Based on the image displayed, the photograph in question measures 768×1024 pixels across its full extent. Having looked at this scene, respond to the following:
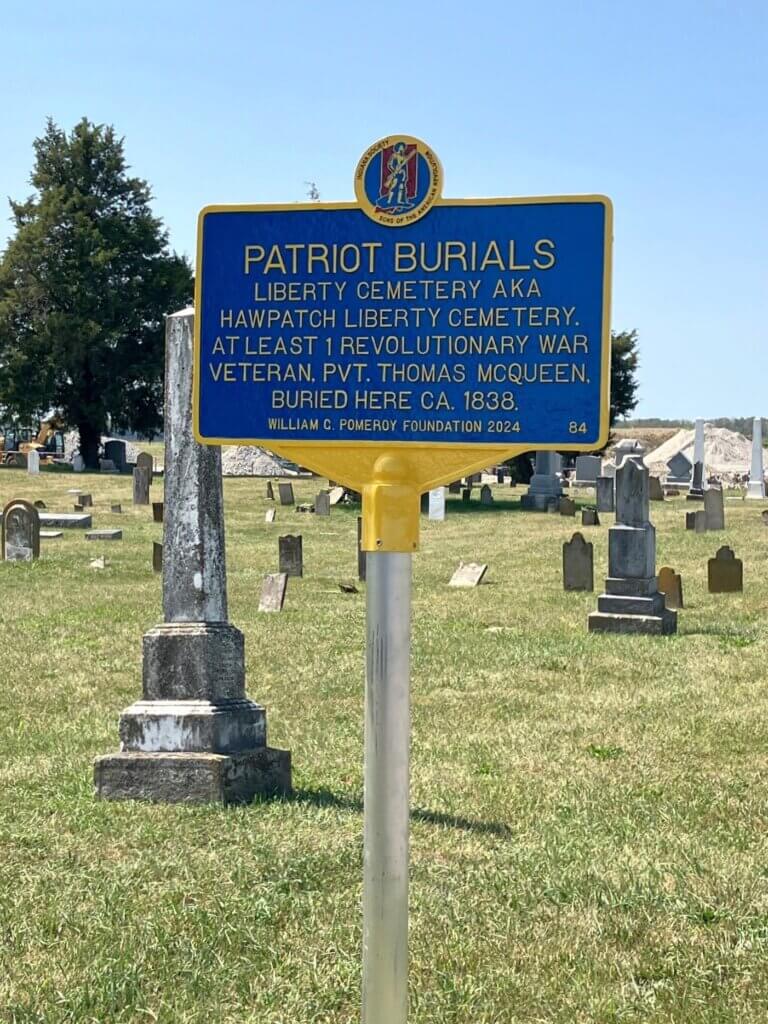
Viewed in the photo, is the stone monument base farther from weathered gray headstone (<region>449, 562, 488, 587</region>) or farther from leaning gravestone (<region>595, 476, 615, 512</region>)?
leaning gravestone (<region>595, 476, 615, 512</region>)

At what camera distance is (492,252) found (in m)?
4.14

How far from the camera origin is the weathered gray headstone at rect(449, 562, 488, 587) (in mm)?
19328

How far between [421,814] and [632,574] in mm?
8414

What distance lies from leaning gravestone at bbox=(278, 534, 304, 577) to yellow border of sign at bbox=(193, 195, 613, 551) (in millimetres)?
16084

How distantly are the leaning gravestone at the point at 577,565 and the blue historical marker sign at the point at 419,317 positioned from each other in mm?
14141

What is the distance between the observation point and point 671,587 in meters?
16.6

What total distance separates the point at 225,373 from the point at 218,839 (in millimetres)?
3022

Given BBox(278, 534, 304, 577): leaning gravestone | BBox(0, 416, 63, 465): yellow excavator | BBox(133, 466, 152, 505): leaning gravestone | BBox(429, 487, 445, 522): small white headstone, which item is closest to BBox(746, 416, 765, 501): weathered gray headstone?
BBox(429, 487, 445, 522): small white headstone

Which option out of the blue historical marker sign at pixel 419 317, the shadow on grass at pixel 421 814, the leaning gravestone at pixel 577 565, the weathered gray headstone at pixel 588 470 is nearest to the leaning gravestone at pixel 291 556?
the leaning gravestone at pixel 577 565

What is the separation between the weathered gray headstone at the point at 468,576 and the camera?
19.3 metres

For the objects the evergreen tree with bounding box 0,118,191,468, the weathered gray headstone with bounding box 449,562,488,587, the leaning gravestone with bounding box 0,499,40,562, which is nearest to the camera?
the weathered gray headstone with bounding box 449,562,488,587

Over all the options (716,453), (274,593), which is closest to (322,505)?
(274,593)

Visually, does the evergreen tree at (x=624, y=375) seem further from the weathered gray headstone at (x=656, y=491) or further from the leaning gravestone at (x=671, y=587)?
the leaning gravestone at (x=671, y=587)

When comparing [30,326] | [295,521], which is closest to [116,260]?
[30,326]
